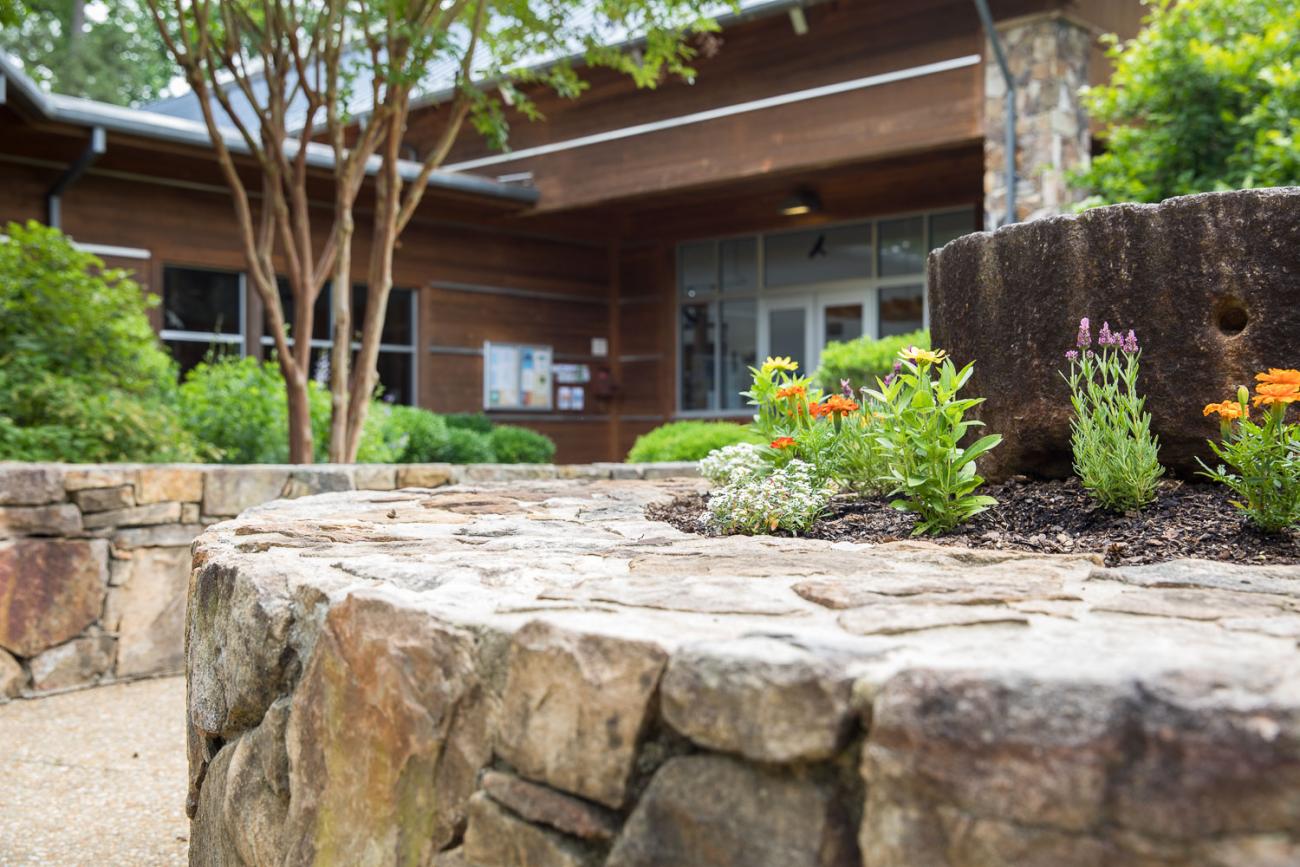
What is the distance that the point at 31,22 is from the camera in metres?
24.4

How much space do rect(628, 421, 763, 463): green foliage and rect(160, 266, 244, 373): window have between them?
466 cm

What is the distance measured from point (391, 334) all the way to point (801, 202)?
4.93 metres

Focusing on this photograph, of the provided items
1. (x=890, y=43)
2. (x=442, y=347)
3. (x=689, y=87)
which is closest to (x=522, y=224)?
(x=442, y=347)

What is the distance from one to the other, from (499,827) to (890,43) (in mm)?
9830

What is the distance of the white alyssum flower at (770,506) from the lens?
3303 millimetres

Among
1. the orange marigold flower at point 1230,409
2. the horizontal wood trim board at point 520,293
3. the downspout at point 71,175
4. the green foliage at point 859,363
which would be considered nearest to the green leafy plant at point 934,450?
the orange marigold flower at point 1230,409

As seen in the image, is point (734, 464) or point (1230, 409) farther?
point (734, 464)

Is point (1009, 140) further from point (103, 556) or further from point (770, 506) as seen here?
point (103, 556)

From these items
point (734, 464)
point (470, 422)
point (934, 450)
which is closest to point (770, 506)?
point (934, 450)

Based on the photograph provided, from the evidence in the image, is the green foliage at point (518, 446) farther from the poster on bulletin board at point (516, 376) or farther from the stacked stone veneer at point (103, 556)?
the stacked stone veneer at point (103, 556)

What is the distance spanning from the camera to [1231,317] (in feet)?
10.3

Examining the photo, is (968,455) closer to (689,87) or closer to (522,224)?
(689,87)

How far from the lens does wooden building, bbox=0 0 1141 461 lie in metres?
9.63

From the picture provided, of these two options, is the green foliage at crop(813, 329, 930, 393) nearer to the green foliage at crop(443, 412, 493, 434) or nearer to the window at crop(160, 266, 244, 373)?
the green foliage at crop(443, 412, 493, 434)
